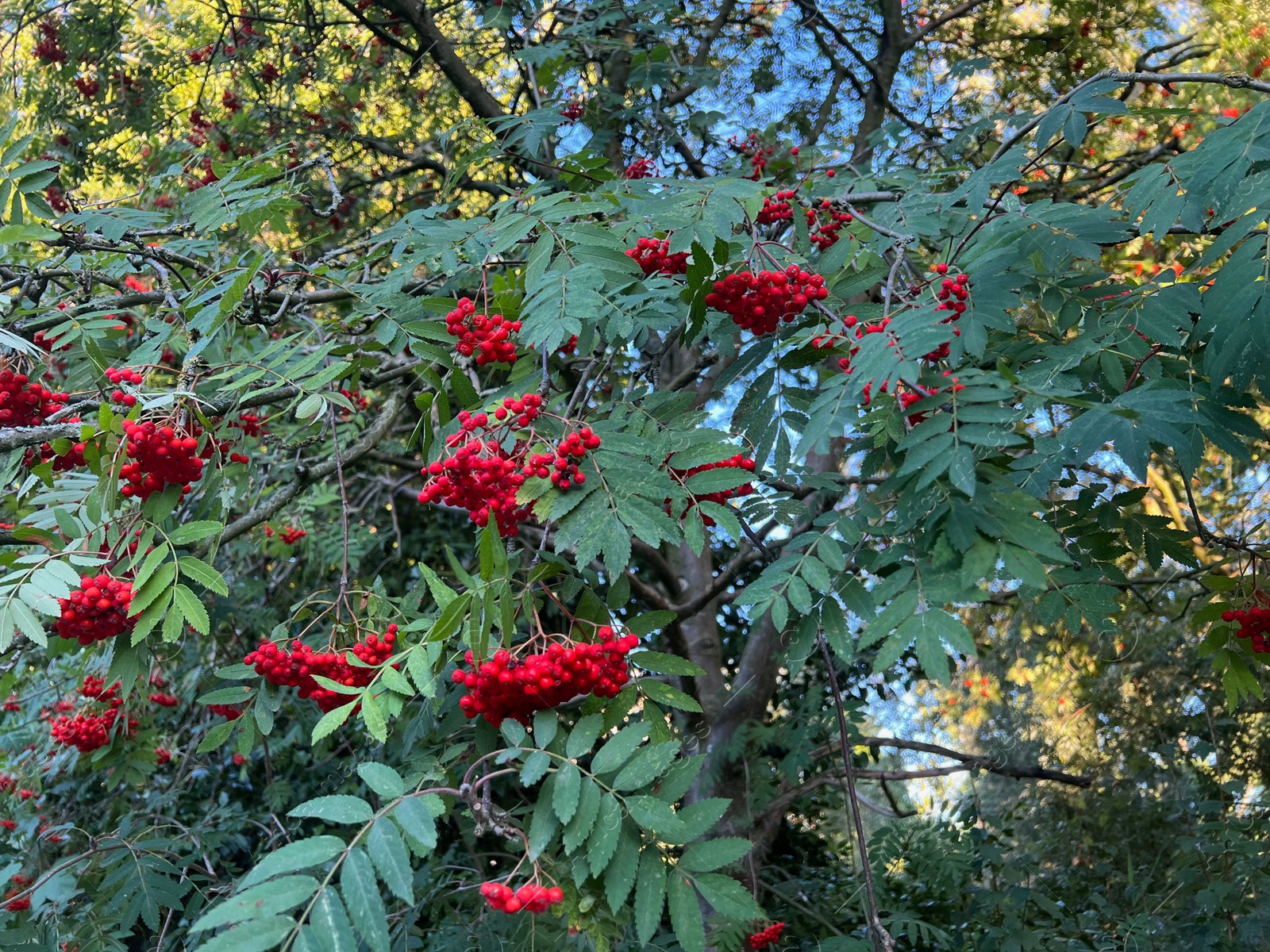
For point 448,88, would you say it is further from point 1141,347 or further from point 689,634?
point 1141,347

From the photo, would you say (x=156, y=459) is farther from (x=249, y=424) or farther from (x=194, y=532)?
(x=249, y=424)

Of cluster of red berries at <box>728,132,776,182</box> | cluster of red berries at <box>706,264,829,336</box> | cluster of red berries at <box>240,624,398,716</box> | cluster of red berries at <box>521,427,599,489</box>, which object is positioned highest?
cluster of red berries at <box>728,132,776,182</box>

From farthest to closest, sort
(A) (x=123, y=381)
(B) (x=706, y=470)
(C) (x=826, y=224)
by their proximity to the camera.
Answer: (C) (x=826, y=224) < (A) (x=123, y=381) < (B) (x=706, y=470)

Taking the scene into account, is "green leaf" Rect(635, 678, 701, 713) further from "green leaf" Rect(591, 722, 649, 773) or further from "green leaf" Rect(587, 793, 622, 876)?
"green leaf" Rect(587, 793, 622, 876)

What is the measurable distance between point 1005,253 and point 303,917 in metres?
2.13

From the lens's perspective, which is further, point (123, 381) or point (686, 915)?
point (123, 381)

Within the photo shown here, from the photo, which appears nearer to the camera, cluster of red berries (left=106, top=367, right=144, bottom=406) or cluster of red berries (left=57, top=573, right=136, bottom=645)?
cluster of red berries (left=57, top=573, right=136, bottom=645)

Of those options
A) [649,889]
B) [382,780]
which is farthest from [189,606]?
[649,889]

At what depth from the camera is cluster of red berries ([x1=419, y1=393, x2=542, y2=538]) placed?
85.4 inches

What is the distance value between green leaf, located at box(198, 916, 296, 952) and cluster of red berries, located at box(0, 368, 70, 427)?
5.63 feet

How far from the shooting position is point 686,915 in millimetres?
1850

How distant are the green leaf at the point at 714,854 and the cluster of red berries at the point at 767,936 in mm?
1832

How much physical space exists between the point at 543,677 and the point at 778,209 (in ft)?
5.02

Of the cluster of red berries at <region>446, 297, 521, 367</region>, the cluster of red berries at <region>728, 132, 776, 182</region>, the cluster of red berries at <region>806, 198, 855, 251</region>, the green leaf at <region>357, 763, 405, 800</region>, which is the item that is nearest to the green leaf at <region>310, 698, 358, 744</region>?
the green leaf at <region>357, 763, 405, 800</region>
